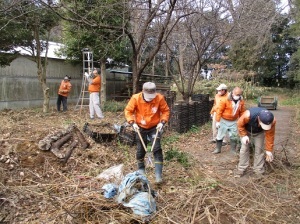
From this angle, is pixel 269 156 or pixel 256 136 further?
pixel 256 136

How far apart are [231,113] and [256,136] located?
1.45m

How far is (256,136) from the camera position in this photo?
5.09 m

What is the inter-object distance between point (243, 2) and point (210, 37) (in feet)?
5.05

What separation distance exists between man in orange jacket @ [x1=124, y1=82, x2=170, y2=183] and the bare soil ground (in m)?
0.39

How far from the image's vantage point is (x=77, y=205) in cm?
353

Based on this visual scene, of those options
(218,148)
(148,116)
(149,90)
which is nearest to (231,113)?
(218,148)

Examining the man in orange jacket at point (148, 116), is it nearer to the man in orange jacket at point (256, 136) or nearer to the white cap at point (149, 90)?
the white cap at point (149, 90)

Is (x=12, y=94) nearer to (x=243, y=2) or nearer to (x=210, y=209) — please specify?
(x=243, y=2)

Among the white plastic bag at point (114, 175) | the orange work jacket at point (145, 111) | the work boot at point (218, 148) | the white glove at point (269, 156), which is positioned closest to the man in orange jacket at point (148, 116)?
the orange work jacket at point (145, 111)

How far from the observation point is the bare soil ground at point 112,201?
341 cm

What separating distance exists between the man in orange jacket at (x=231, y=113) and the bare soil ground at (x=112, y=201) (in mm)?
468

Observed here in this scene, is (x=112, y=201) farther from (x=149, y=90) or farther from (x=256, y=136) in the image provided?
(x=256, y=136)

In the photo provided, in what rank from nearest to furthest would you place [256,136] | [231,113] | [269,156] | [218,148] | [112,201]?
[112,201], [269,156], [256,136], [231,113], [218,148]

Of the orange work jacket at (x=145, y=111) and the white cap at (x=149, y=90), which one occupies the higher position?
the white cap at (x=149, y=90)
